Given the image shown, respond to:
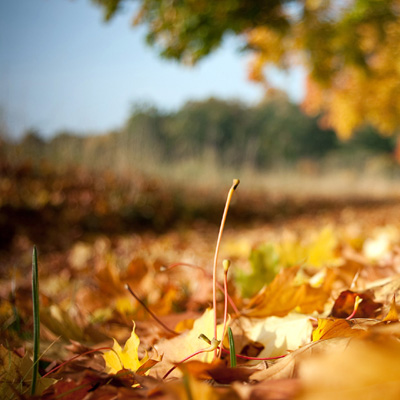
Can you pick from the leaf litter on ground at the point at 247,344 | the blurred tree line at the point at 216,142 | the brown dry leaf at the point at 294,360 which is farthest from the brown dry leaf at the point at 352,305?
the blurred tree line at the point at 216,142

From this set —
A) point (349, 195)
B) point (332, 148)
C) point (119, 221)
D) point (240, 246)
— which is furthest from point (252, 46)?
point (332, 148)

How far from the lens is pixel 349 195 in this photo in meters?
10.7

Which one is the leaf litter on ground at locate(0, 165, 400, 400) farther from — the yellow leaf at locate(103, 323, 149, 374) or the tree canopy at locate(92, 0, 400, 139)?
the tree canopy at locate(92, 0, 400, 139)

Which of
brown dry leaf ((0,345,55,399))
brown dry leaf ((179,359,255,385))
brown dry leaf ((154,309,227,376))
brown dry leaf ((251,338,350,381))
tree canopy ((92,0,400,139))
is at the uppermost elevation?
tree canopy ((92,0,400,139))

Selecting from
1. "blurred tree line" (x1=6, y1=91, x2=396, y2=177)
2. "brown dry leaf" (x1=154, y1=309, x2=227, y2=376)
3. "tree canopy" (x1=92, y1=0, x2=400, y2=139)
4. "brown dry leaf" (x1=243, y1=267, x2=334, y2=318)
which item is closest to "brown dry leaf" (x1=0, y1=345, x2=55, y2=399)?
"brown dry leaf" (x1=154, y1=309, x2=227, y2=376)

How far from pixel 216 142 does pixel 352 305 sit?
11724mm

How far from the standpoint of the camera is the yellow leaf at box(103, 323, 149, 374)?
30cm

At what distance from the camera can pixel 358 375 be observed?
5.7 inches

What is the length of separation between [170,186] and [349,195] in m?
7.18

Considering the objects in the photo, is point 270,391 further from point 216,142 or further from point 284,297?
point 216,142

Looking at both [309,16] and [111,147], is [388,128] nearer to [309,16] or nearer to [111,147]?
[309,16]

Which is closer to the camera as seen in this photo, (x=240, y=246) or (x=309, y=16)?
(x=240, y=246)

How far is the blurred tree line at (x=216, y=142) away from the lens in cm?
491

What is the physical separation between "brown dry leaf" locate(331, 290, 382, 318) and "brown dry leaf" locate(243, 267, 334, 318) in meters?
0.06
